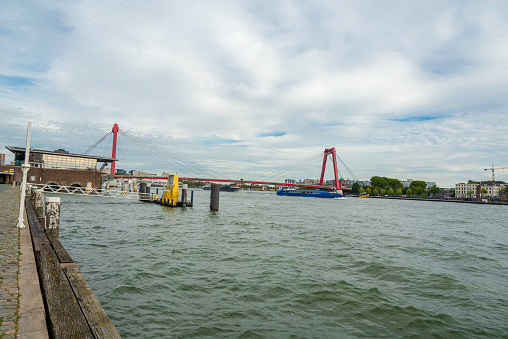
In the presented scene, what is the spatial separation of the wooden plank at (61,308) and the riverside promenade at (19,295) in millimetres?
118

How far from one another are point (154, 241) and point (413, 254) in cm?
910

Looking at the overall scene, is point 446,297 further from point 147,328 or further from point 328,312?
point 147,328

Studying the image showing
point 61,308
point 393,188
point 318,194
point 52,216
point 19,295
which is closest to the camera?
point 61,308

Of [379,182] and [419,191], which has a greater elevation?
[379,182]

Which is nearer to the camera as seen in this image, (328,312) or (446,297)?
(328,312)

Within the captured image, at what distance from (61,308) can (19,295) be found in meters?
0.95

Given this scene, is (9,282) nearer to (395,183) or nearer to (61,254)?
(61,254)

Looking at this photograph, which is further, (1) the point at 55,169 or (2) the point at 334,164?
(2) the point at 334,164

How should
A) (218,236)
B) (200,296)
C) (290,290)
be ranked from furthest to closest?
1. (218,236)
2. (290,290)
3. (200,296)

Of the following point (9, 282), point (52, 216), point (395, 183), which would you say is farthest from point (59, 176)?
point (395, 183)

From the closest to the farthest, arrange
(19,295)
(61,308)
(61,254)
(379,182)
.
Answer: (61,308)
(19,295)
(61,254)
(379,182)

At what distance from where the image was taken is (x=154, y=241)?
35.2ft

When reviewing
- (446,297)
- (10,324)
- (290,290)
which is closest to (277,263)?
(290,290)

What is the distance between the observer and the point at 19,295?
358 cm
